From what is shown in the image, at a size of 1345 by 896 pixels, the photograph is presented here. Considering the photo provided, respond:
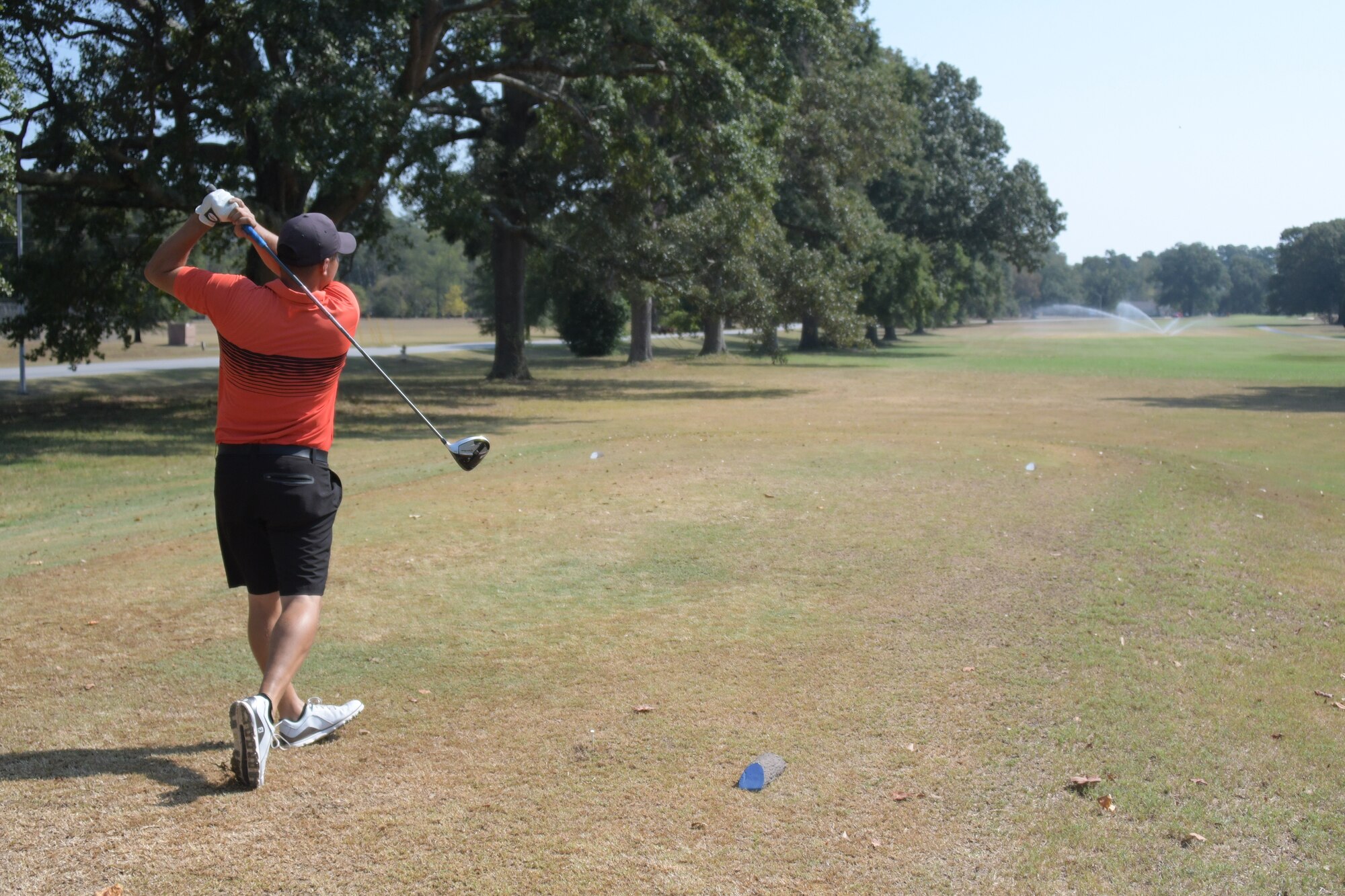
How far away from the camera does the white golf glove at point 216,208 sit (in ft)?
14.5

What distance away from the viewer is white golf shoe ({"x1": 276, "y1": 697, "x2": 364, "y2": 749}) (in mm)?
4859

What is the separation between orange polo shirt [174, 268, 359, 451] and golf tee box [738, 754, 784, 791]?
81.5 inches

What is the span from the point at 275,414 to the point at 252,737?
1.22 m

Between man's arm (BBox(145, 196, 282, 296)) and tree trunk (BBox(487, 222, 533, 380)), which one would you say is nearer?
man's arm (BBox(145, 196, 282, 296))

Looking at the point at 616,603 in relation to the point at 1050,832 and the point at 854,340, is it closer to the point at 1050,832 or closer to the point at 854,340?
the point at 1050,832

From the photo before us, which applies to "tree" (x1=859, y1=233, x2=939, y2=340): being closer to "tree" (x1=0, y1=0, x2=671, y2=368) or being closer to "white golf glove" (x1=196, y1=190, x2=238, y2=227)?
"tree" (x1=0, y1=0, x2=671, y2=368)

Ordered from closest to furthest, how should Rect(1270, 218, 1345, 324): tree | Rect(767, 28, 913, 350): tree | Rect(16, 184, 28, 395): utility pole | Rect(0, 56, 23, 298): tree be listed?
1. Rect(0, 56, 23, 298): tree
2. Rect(16, 184, 28, 395): utility pole
3. Rect(767, 28, 913, 350): tree
4. Rect(1270, 218, 1345, 324): tree

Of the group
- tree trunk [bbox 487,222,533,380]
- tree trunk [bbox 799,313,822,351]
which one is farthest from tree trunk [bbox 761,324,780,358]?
tree trunk [bbox 799,313,822,351]

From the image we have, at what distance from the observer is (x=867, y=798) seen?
177 inches

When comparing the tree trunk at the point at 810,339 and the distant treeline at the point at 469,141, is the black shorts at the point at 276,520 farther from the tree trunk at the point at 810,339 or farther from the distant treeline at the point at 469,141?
the tree trunk at the point at 810,339

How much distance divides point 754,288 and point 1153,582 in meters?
23.5

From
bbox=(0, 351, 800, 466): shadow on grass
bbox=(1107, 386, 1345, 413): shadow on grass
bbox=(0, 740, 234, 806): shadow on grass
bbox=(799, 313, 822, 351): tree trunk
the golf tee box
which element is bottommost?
bbox=(0, 351, 800, 466): shadow on grass

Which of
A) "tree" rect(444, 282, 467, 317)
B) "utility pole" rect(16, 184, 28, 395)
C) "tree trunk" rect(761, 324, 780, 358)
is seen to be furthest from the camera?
"tree" rect(444, 282, 467, 317)

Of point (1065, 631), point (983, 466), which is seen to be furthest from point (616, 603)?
point (983, 466)
